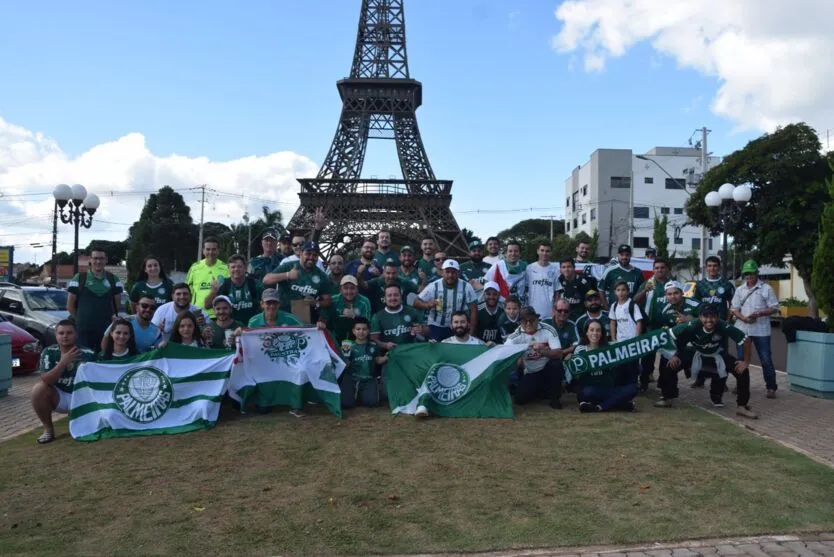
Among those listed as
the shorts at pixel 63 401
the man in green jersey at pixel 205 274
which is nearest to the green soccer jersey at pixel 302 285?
the man in green jersey at pixel 205 274

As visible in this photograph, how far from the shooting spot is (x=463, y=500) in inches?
180

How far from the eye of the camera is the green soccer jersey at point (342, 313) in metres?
7.98

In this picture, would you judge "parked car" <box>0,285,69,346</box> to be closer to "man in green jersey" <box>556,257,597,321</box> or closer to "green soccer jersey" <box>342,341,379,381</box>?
"green soccer jersey" <box>342,341,379,381</box>

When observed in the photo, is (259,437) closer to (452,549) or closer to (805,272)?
(452,549)

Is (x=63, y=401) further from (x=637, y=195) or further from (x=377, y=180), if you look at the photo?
(x=637, y=195)

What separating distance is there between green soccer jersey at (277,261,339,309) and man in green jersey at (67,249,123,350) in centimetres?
202

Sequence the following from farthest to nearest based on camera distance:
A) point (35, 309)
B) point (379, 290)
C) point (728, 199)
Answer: point (728, 199)
point (35, 309)
point (379, 290)

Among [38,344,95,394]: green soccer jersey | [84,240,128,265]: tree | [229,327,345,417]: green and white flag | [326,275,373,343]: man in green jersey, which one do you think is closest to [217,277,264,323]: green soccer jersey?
[229,327,345,417]: green and white flag

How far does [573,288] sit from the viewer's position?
28.8ft

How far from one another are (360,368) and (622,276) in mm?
3755

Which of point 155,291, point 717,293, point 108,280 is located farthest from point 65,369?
point 717,293

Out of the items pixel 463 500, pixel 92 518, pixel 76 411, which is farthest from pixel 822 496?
pixel 76 411

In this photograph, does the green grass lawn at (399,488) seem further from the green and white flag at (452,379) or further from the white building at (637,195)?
the white building at (637,195)

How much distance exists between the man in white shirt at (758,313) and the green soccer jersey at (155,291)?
23.9 ft
